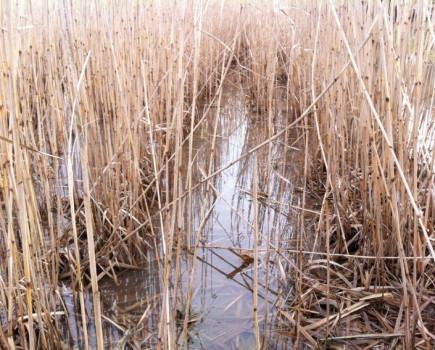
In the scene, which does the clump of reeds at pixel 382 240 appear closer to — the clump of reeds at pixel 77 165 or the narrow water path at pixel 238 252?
the narrow water path at pixel 238 252

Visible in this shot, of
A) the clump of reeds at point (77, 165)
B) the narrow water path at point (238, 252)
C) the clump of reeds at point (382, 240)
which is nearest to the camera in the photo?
the clump of reeds at point (77, 165)

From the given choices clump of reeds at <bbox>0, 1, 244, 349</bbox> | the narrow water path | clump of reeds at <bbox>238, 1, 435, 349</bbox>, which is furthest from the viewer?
the narrow water path

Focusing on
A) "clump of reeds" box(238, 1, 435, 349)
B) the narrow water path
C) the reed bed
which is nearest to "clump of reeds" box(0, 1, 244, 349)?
the reed bed

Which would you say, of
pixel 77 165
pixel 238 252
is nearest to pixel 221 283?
pixel 238 252

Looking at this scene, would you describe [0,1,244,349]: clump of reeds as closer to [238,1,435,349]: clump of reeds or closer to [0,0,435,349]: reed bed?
[0,0,435,349]: reed bed

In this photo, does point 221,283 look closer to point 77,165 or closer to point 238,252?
point 238,252

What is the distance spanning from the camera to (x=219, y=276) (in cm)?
144

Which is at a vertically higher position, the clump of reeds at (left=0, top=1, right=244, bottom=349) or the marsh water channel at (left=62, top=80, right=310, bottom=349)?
the clump of reeds at (left=0, top=1, right=244, bottom=349)

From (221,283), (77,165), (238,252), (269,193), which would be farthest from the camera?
(77,165)

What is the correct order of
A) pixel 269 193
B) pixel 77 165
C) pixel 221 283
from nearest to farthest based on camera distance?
1. pixel 269 193
2. pixel 221 283
3. pixel 77 165

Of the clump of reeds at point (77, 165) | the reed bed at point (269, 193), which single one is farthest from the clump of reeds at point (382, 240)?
the clump of reeds at point (77, 165)

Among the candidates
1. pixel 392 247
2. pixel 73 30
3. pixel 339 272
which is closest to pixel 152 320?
pixel 339 272

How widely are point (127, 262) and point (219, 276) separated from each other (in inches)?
13.5

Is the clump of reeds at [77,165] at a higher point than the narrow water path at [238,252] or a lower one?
higher
